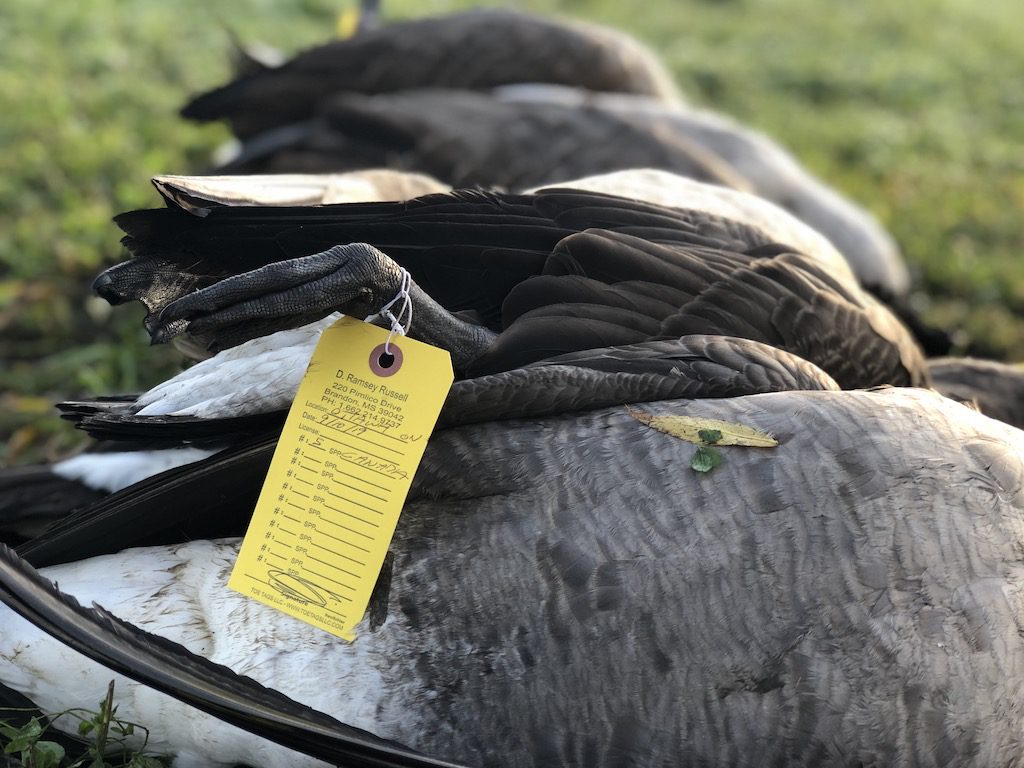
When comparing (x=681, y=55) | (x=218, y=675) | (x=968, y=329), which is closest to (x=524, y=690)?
(x=218, y=675)

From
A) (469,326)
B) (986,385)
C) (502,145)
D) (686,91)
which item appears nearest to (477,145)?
(502,145)

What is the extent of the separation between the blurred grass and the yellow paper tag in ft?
5.20

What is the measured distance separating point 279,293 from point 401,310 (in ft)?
0.62

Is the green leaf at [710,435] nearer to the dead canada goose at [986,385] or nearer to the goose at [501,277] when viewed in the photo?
the goose at [501,277]

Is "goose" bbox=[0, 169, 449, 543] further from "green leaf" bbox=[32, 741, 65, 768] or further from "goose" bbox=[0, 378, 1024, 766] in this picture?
"green leaf" bbox=[32, 741, 65, 768]

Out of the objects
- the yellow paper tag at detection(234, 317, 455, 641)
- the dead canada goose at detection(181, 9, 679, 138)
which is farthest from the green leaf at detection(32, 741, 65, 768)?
the dead canada goose at detection(181, 9, 679, 138)

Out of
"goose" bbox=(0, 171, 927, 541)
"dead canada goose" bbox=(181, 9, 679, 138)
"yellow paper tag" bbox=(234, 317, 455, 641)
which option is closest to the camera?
"yellow paper tag" bbox=(234, 317, 455, 641)

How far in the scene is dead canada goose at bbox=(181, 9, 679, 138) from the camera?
4.06 m

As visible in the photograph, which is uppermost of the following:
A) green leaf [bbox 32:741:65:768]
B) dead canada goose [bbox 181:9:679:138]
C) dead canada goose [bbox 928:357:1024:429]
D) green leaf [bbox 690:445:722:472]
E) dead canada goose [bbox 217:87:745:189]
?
dead canada goose [bbox 181:9:679:138]

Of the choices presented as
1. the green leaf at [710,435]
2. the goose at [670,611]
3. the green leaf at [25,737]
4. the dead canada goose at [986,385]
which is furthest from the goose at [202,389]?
the dead canada goose at [986,385]

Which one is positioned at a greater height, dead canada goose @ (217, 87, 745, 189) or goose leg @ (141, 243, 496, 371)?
dead canada goose @ (217, 87, 745, 189)

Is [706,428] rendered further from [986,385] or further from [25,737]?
[986,385]

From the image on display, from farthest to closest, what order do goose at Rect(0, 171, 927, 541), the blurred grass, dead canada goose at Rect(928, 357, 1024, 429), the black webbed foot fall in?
the blurred grass < dead canada goose at Rect(928, 357, 1024, 429) < goose at Rect(0, 171, 927, 541) < the black webbed foot

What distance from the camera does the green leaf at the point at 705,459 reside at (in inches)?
66.3
